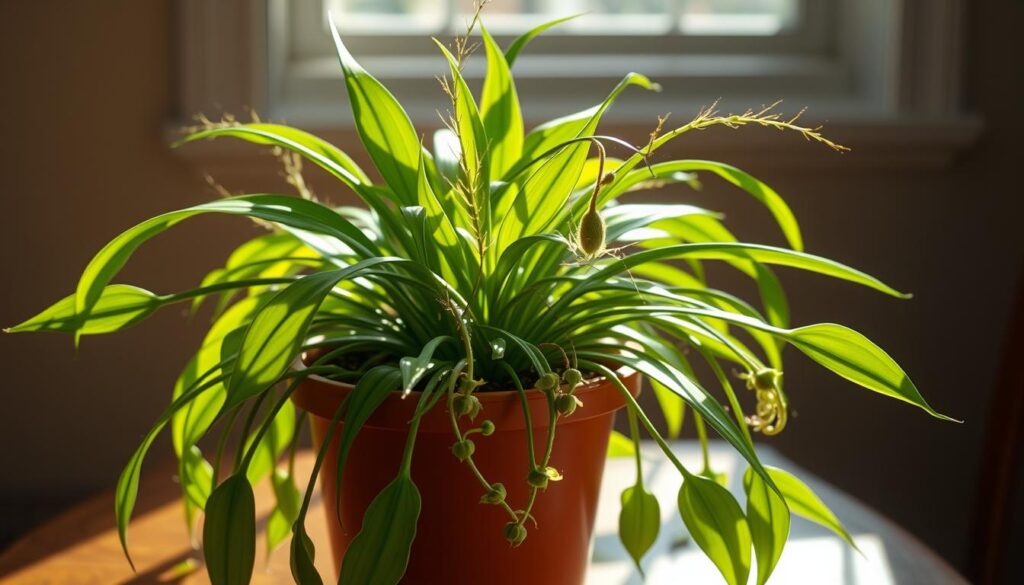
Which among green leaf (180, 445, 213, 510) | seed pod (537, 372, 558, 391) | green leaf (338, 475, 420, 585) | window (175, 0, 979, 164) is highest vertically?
window (175, 0, 979, 164)

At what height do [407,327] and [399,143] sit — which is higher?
[399,143]

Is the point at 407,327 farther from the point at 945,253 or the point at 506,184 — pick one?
the point at 945,253

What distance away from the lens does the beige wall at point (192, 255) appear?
1.41 metres

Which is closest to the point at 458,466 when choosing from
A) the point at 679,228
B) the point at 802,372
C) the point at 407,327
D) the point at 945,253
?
the point at 407,327

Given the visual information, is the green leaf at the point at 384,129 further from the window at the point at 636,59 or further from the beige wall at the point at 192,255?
the beige wall at the point at 192,255

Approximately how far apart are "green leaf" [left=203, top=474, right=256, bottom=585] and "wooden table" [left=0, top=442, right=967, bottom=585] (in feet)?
Result: 0.80

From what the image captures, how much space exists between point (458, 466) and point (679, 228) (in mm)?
288

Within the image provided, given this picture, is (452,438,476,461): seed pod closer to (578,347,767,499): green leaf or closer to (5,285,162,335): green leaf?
(578,347,767,499): green leaf

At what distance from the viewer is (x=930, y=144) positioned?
1488 mm

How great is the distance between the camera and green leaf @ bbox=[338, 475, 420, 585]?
559mm

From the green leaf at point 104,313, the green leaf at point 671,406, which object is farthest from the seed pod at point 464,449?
the green leaf at point 671,406

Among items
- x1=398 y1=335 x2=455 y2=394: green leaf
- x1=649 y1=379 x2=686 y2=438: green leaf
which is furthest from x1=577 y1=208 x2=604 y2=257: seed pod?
x1=649 y1=379 x2=686 y2=438: green leaf

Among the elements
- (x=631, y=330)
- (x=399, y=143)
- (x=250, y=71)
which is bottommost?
(x=631, y=330)

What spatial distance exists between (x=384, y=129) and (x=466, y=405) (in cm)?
21
